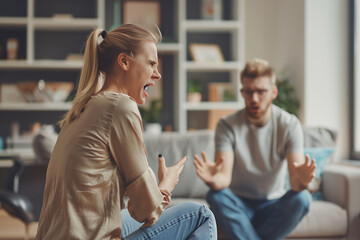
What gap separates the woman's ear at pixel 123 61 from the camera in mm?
1349

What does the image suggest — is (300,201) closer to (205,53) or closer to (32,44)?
(205,53)

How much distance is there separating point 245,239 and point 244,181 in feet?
1.15

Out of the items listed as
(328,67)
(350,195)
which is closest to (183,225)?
(350,195)

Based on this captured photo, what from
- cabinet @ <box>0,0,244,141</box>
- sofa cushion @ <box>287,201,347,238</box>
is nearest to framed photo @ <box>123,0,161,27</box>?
cabinet @ <box>0,0,244,141</box>

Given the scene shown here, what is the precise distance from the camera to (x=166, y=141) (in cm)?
318

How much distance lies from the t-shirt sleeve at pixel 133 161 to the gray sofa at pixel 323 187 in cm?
140

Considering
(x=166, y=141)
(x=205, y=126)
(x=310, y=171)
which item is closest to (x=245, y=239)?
(x=310, y=171)

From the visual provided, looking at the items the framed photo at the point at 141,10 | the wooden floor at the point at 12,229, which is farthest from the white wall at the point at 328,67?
the wooden floor at the point at 12,229

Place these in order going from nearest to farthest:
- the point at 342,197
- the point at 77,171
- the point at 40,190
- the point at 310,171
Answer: the point at 77,171 → the point at 310,171 → the point at 342,197 → the point at 40,190

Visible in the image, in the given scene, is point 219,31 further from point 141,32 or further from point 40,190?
point 141,32

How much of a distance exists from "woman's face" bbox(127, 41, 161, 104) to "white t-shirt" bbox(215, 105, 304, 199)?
48.0 inches

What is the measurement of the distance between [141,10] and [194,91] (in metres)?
1.03

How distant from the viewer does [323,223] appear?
2713 millimetres

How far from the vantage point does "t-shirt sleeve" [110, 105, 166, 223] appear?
125cm
